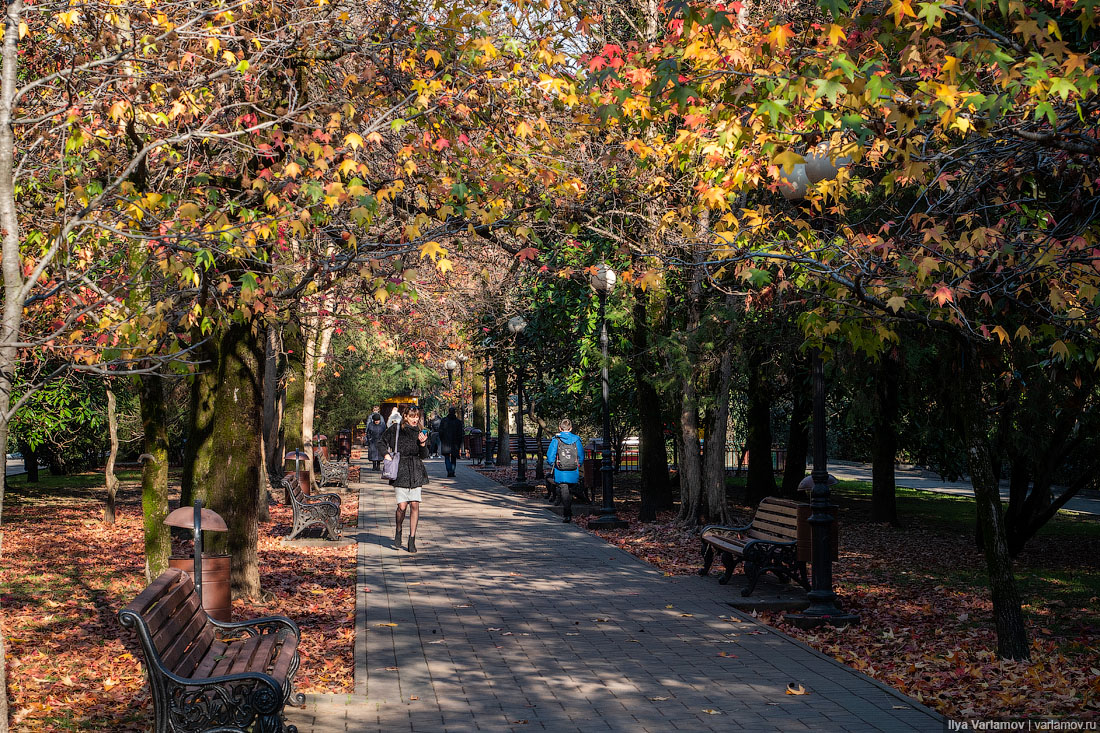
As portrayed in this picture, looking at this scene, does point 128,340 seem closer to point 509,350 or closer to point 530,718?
point 530,718

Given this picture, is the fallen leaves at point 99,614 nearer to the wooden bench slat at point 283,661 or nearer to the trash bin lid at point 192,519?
the wooden bench slat at point 283,661

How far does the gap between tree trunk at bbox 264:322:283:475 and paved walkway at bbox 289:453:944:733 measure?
232 inches

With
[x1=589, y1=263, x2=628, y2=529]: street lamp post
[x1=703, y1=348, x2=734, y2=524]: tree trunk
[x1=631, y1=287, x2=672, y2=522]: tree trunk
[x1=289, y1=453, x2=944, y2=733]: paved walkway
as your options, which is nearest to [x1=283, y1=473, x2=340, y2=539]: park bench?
[x1=289, y1=453, x2=944, y2=733]: paved walkway

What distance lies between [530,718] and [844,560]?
9.31 m

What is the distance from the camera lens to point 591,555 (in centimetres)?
1412

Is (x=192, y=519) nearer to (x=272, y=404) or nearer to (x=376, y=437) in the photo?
(x=272, y=404)

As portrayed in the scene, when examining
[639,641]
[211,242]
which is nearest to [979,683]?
[639,641]

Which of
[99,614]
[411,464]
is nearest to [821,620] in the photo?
[411,464]

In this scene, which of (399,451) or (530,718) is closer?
(530,718)

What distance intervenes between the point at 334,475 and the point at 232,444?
1394cm

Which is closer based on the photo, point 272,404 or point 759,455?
point 272,404

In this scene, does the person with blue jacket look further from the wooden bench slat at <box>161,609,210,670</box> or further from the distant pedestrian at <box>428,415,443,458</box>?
the distant pedestrian at <box>428,415,443,458</box>

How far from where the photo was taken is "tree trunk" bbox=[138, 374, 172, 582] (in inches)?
395

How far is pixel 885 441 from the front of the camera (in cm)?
1912
